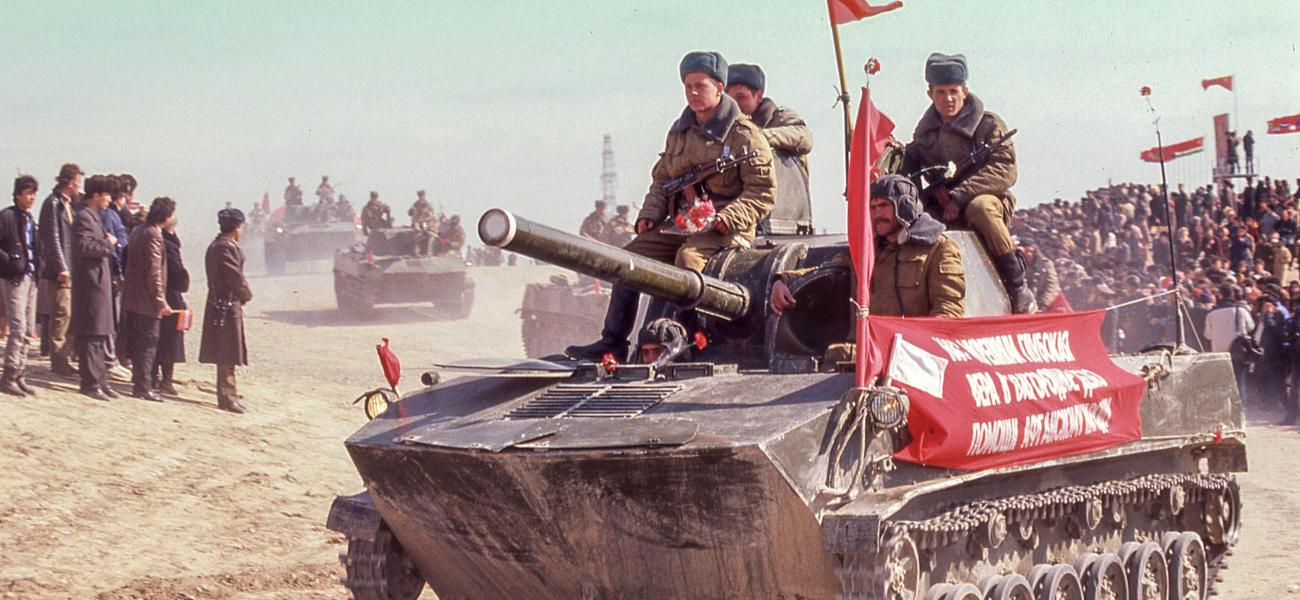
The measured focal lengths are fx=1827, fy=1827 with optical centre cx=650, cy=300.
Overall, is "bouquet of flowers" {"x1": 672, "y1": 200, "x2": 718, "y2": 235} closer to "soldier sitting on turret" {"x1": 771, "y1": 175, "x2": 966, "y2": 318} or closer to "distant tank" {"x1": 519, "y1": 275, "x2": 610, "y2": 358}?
"soldier sitting on turret" {"x1": 771, "y1": 175, "x2": 966, "y2": 318}

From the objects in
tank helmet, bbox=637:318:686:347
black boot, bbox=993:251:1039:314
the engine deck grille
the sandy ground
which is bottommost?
the sandy ground

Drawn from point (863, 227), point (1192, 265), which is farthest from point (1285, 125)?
point (863, 227)

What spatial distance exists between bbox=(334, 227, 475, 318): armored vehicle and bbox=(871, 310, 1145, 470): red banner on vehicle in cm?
2357

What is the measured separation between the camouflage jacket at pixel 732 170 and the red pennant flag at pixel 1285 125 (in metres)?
19.5

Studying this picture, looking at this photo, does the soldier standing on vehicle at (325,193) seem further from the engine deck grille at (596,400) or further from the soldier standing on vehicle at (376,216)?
the engine deck grille at (596,400)

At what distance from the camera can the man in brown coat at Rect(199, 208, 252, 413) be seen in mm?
17406

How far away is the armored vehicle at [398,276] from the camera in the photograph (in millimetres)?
32719

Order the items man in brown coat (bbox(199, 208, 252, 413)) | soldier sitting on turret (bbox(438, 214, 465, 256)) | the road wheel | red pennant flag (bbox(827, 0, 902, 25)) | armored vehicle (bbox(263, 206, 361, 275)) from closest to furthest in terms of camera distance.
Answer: the road wheel → red pennant flag (bbox(827, 0, 902, 25)) → man in brown coat (bbox(199, 208, 252, 413)) → soldier sitting on turret (bbox(438, 214, 465, 256)) → armored vehicle (bbox(263, 206, 361, 275))

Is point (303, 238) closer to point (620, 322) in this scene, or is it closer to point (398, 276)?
point (398, 276)

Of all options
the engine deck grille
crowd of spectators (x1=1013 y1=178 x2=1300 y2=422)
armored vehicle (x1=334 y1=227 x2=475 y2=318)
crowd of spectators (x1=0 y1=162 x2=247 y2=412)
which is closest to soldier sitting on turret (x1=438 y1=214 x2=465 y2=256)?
armored vehicle (x1=334 y1=227 x2=475 y2=318)

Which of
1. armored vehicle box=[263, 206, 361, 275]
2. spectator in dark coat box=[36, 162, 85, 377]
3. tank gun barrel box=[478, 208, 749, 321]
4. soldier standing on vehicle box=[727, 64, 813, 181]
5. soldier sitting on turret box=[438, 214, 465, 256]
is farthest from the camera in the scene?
armored vehicle box=[263, 206, 361, 275]

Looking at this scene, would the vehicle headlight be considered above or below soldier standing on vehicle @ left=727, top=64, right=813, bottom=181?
below

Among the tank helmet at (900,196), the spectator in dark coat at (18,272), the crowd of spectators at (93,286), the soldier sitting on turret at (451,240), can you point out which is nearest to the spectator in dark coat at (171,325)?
the crowd of spectators at (93,286)

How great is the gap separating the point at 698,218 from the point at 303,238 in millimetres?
37546
